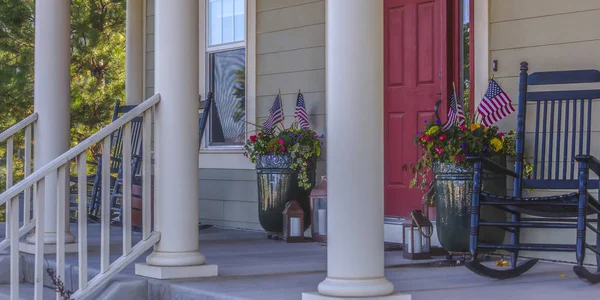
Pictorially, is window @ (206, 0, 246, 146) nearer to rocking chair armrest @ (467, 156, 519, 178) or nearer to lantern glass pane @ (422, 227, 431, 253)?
lantern glass pane @ (422, 227, 431, 253)

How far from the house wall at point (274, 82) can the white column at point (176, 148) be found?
214 centimetres

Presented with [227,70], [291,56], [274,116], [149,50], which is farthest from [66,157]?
[149,50]

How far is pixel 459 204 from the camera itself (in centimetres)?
473

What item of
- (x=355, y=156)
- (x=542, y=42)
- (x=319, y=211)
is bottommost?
(x=319, y=211)

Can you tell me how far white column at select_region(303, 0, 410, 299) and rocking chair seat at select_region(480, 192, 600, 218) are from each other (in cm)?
102

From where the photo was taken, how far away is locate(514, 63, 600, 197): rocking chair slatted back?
14.5ft

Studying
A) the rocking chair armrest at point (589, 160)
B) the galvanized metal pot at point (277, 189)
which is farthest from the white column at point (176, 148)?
the galvanized metal pot at point (277, 189)

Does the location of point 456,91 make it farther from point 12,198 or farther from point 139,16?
point 139,16

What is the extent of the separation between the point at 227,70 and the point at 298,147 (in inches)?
57.7

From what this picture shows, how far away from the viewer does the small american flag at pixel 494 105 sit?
4781 millimetres

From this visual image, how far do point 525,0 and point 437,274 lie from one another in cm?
171

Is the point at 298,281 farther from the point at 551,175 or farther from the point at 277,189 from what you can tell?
the point at 277,189

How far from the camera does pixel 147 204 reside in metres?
4.08

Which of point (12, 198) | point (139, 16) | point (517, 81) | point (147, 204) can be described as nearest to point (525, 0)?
point (517, 81)
